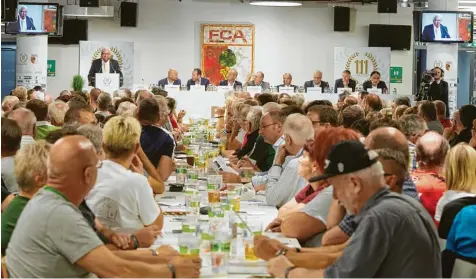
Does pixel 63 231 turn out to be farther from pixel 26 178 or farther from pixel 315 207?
pixel 315 207

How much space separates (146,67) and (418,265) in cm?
2070

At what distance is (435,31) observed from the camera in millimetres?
19641

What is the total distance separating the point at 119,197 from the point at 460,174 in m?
1.99

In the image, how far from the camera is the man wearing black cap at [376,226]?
333cm

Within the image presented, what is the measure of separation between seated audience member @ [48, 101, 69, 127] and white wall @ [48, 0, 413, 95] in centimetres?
1401

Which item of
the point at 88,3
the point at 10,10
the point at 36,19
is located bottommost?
the point at 10,10

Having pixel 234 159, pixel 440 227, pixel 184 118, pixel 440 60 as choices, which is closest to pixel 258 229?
pixel 440 227

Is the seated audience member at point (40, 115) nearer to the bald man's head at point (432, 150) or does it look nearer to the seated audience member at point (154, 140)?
the seated audience member at point (154, 140)

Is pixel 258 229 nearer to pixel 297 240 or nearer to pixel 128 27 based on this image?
pixel 297 240

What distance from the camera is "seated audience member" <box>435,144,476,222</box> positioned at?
5.43 meters

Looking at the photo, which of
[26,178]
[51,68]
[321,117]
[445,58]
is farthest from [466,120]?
[51,68]

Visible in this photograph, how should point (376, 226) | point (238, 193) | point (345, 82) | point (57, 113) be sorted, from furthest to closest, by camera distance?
point (345, 82) → point (57, 113) → point (238, 193) → point (376, 226)

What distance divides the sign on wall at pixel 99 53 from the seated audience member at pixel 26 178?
19.0 meters

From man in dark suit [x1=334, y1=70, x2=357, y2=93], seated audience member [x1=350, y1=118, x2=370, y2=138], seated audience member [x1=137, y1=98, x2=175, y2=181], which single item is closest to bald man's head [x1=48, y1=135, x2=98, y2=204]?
seated audience member [x1=137, y1=98, x2=175, y2=181]
